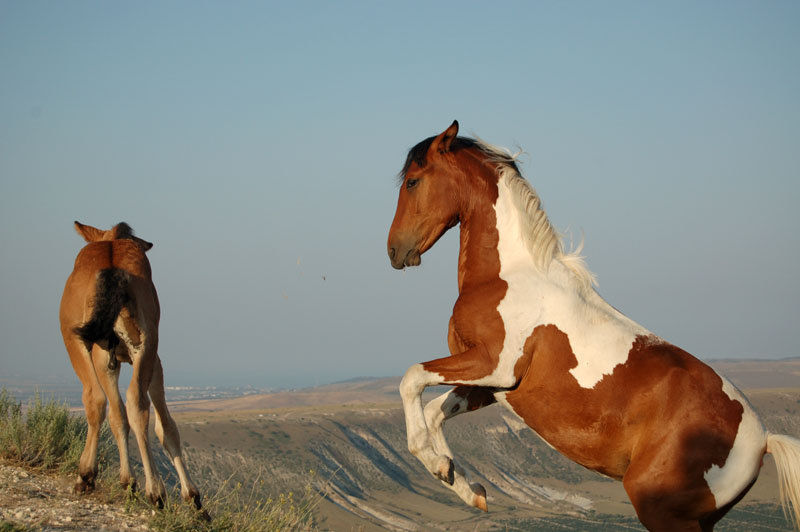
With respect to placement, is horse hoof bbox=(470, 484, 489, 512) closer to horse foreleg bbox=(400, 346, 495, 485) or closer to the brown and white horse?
the brown and white horse

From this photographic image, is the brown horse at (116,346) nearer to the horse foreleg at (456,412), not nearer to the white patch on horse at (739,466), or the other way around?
the horse foreleg at (456,412)

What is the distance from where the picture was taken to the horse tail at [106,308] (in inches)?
252

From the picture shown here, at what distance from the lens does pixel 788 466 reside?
5133 mm

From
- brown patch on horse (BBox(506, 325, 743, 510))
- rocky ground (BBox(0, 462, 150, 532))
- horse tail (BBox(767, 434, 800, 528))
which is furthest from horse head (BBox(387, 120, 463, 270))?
rocky ground (BBox(0, 462, 150, 532))

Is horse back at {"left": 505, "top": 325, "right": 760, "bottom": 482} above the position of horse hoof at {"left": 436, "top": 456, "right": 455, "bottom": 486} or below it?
above

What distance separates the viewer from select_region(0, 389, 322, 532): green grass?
6.57 m

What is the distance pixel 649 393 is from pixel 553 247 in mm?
1379

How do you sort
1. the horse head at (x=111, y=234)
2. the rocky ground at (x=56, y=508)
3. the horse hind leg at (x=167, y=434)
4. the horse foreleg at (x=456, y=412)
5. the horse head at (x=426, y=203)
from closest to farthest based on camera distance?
the horse foreleg at (x=456, y=412), the rocky ground at (x=56, y=508), the horse head at (x=426, y=203), the horse hind leg at (x=167, y=434), the horse head at (x=111, y=234)

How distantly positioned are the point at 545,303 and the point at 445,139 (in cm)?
164

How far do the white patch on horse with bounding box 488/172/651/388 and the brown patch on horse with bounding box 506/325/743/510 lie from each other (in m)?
0.08

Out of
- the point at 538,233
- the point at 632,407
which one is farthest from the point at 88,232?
the point at 632,407

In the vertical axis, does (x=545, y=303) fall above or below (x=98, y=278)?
below

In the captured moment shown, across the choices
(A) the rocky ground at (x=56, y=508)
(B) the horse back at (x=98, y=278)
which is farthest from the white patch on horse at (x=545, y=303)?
(A) the rocky ground at (x=56, y=508)

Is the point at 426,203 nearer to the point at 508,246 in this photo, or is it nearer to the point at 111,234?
the point at 508,246
